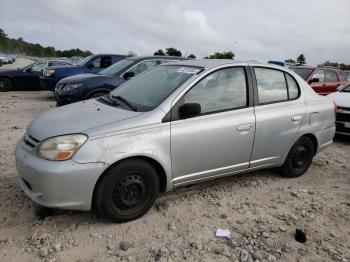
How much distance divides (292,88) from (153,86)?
1951mm

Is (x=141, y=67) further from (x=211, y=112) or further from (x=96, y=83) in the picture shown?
(x=211, y=112)

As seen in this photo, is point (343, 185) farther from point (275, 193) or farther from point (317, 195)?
point (275, 193)

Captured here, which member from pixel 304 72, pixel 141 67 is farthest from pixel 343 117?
pixel 141 67

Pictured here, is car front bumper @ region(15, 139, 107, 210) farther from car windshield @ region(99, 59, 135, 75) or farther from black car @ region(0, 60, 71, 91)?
black car @ region(0, 60, 71, 91)

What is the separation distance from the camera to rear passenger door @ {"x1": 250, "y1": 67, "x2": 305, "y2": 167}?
445 cm

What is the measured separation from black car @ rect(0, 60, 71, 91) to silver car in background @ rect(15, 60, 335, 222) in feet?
37.8

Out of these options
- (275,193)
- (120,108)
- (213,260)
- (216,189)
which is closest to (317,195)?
(275,193)

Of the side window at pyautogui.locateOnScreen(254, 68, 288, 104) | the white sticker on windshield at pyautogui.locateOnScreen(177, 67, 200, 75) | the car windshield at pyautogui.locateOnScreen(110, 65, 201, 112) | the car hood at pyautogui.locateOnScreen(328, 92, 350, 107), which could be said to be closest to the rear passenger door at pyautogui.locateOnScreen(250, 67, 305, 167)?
the side window at pyautogui.locateOnScreen(254, 68, 288, 104)

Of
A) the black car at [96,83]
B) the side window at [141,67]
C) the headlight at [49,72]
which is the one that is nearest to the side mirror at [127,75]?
the black car at [96,83]

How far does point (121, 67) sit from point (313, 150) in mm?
5622

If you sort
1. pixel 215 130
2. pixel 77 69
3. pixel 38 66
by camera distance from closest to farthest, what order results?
pixel 215 130
pixel 77 69
pixel 38 66

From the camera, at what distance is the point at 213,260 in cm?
310

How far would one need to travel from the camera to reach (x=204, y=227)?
363cm

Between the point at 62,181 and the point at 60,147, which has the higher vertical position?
the point at 60,147
